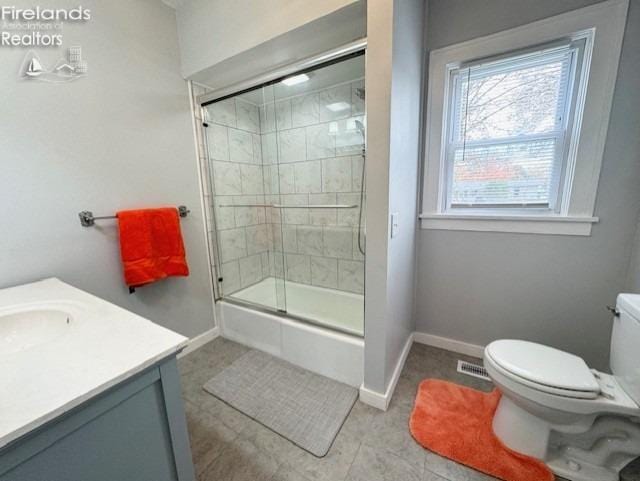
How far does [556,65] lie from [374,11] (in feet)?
3.81

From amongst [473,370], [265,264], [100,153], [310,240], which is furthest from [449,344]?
[100,153]

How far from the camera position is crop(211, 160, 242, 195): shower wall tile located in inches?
84.7

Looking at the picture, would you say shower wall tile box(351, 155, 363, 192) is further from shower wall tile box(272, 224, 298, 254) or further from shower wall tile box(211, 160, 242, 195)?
shower wall tile box(211, 160, 242, 195)

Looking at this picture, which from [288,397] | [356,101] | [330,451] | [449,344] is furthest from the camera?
[356,101]

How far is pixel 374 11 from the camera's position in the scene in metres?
1.08

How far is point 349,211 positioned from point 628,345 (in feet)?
5.69

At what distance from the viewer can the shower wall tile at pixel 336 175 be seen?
88.5 inches

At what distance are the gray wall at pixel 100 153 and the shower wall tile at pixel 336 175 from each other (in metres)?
1.08

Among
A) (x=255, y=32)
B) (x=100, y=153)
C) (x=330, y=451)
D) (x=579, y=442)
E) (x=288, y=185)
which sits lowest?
(x=330, y=451)

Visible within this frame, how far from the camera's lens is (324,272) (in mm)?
2518

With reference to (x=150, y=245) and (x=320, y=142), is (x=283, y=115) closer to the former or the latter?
(x=320, y=142)

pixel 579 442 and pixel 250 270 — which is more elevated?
pixel 250 270

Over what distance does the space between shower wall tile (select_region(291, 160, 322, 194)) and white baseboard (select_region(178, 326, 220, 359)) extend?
4.82 feet

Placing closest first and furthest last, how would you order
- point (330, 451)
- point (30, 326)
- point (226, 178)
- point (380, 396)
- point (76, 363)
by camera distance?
point (76, 363) → point (30, 326) → point (330, 451) → point (380, 396) → point (226, 178)
